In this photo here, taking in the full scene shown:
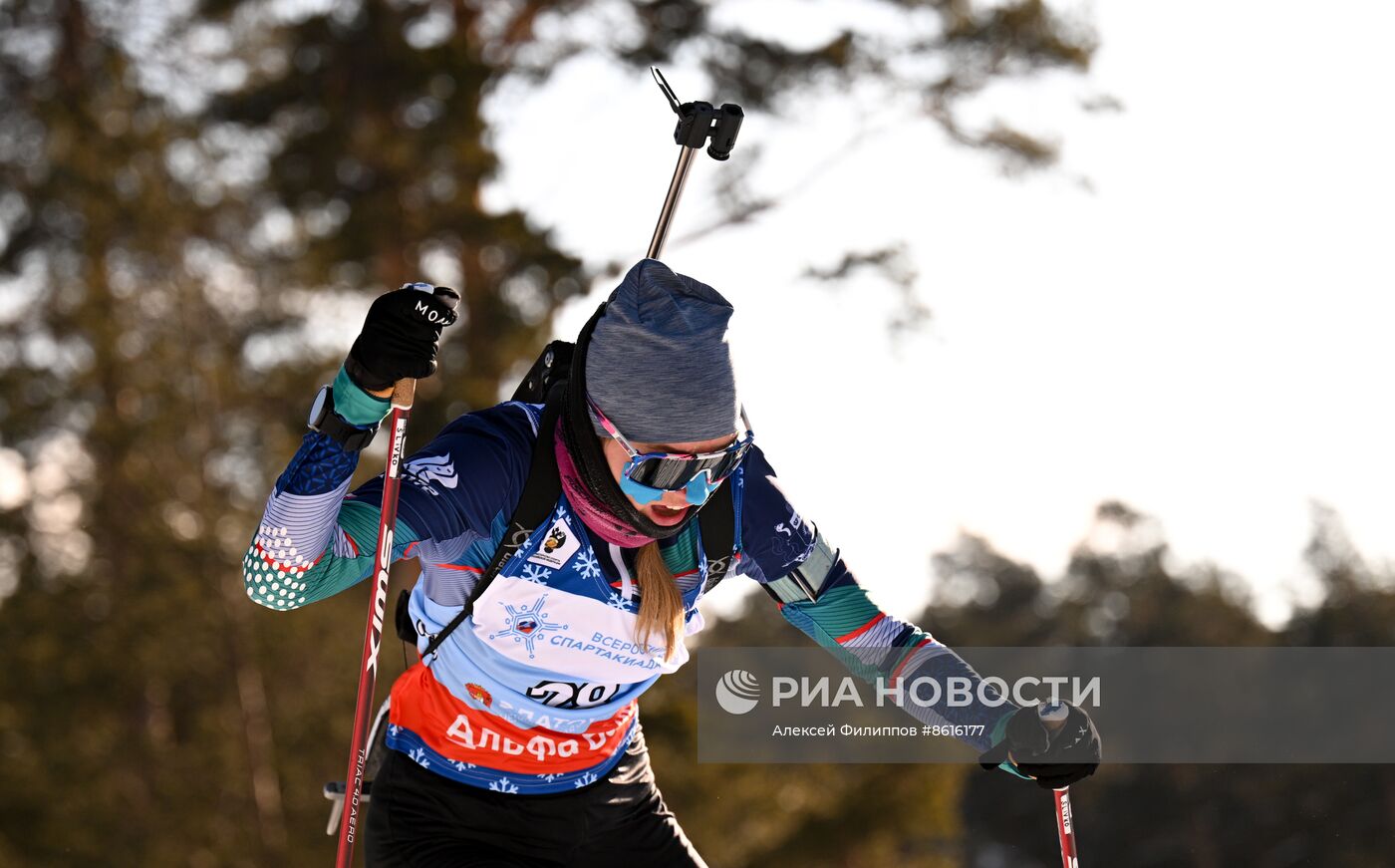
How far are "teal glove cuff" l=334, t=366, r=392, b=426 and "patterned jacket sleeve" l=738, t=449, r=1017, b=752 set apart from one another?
76 centimetres

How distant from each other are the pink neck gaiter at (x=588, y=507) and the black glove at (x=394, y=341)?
14.0 inches

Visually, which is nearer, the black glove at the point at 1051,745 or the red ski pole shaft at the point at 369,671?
the red ski pole shaft at the point at 369,671

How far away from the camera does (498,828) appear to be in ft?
8.46

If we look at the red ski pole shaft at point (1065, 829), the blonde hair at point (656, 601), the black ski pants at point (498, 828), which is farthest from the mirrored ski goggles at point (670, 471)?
the red ski pole shaft at point (1065, 829)

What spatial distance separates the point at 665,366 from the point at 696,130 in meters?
1.04

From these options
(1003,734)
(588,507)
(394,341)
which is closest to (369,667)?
(588,507)

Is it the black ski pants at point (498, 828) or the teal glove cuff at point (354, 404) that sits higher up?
the teal glove cuff at point (354, 404)

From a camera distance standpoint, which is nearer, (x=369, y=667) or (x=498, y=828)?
(x=498, y=828)

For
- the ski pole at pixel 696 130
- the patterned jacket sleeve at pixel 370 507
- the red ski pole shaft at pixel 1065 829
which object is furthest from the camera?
the ski pole at pixel 696 130

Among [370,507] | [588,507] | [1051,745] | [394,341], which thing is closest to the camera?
[394,341]

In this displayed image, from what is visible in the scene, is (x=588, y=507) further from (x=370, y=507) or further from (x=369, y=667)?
(x=369, y=667)

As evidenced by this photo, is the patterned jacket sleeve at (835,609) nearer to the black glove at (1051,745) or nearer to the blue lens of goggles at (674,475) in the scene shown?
the black glove at (1051,745)

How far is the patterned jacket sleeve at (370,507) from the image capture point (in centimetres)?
221

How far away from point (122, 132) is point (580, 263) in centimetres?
474
